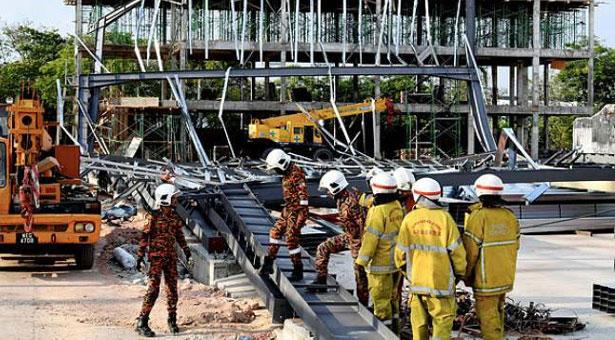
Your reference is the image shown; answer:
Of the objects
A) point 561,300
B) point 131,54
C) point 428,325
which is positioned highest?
point 131,54

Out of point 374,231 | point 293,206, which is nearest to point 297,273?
point 293,206

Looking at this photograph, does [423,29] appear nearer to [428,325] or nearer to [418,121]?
[418,121]

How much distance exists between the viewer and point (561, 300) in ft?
42.0

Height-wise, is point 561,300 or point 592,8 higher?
point 592,8

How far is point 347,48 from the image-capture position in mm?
47344

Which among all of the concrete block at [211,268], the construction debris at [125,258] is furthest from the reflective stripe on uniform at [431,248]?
the construction debris at [125,258]

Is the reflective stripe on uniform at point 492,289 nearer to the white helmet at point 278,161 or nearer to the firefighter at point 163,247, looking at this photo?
the white helmet at point 278,161

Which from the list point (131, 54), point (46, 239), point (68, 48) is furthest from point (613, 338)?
point (68, 48)

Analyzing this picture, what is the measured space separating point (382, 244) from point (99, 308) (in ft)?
15.9

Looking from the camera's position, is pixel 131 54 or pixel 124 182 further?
pixel 131 54

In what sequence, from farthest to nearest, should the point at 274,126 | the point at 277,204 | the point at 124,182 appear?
the point at 274,126, the point at 124,182, the point at 277,204

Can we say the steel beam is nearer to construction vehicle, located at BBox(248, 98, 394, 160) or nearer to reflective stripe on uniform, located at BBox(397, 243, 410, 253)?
construction vehicle, located at BBox(248, 98, 394, 160)

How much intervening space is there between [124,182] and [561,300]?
12797mm

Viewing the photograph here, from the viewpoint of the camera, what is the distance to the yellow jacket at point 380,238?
9.05 metres
